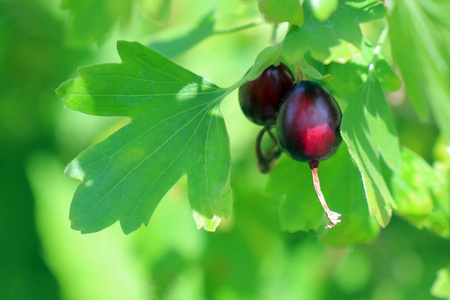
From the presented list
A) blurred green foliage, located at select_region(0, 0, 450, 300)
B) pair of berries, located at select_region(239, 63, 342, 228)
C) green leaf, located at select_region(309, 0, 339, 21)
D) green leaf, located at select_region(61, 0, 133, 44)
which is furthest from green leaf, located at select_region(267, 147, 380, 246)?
blurred green foliage, located at select_region(0, 0, 450, 300)

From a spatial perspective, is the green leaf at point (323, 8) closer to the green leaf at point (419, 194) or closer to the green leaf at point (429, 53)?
the green leaf at point (429, 53)

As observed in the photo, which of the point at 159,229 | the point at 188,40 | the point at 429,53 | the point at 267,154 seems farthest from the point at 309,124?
the point at 159,229

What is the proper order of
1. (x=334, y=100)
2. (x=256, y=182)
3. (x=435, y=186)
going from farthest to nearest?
(x=256, y=182) < (x=435, y=186) < (x=334, y=100)

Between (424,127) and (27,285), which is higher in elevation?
(424,127)

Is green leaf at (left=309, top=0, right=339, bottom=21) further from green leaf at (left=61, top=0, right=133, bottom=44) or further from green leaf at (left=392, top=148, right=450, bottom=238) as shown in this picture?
green leaf at (left=61, top=0, right=133, bottom=44)

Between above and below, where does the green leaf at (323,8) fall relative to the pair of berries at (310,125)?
above

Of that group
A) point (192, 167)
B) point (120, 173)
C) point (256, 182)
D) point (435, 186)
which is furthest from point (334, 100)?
point (256, 182)

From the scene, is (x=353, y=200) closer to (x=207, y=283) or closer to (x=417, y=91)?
(x=417, y=91)

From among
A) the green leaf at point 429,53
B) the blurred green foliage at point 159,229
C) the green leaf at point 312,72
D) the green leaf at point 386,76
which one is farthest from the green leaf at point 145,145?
the blurred green foliage at point 159,229
